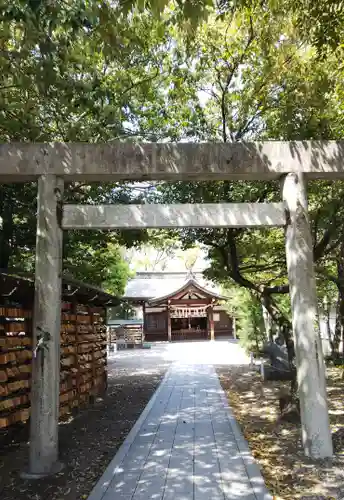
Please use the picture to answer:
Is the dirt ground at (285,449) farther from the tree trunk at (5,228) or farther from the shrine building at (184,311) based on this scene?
the shrine building at (184,311)

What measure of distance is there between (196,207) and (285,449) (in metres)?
3.38

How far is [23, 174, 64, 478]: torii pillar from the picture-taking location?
461cm

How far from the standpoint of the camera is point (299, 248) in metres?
5.12

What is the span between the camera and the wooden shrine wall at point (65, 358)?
5.38 metres

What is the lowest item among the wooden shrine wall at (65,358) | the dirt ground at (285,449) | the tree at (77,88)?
the dirt ground at (285,449)

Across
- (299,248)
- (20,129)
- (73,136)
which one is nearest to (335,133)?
(299,248)

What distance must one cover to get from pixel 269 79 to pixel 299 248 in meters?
3.90

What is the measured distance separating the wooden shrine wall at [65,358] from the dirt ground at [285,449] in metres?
3.07

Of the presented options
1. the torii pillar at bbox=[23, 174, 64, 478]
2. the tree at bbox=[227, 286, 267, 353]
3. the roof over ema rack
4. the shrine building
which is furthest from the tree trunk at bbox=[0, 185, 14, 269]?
the shrine building

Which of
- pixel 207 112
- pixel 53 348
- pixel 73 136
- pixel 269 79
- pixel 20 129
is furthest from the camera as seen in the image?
pixel 207 112

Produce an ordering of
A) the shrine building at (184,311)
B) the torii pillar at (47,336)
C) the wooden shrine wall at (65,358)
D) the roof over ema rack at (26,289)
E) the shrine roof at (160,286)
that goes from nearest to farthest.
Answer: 1. the torii pillar at (47,336)
2. the roof over ema rack at (26,289)
3. the wooden shrine wall at (65,358)
4. the shrine roof at (160,286)
5. the shrine building at (184,311)

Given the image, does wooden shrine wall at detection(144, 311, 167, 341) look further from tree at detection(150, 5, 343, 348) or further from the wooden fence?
tree at detection(150, 5, 343, 348)

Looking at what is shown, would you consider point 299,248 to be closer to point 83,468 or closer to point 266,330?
point 83,468

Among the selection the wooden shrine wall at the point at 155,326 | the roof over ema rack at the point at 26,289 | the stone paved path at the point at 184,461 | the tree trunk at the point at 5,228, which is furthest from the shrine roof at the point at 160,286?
the stone paved path at the point at 184,461
